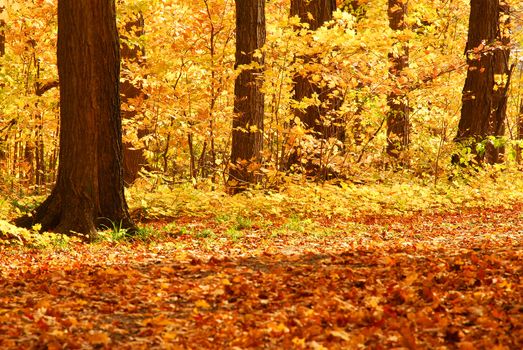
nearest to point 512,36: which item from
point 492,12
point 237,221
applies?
point 492,12

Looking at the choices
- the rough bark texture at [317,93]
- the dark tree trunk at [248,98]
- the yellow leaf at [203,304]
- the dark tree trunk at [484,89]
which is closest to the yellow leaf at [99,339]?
the yellow leaf at [203,304]

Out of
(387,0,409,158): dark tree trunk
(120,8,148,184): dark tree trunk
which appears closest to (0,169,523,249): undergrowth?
(120,8,148,184): dark tree trunk

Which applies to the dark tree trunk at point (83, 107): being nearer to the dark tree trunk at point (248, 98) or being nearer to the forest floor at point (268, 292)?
the forest floor at point (268, 292)

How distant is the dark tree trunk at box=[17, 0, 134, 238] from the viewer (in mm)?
9789

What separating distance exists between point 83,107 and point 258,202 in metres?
4.13

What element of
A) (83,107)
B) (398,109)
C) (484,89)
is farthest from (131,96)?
(484,89)

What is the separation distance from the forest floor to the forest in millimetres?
27

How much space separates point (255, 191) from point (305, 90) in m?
2.87

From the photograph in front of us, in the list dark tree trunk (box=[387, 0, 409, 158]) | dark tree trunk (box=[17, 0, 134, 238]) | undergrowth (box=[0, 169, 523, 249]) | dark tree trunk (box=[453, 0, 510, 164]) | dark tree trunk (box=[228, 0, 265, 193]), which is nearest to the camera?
dark tree trunk (box=[17, 0, 134, 238])

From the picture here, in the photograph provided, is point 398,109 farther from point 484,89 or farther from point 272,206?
point 272,206

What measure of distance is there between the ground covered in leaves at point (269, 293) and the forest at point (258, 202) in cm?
3

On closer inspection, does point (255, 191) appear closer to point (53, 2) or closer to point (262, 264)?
point (262, 264)

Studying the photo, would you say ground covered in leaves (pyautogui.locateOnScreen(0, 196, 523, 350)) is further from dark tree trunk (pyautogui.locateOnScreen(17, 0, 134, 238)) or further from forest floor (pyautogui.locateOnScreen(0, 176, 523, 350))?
dark tree trunk (pyautogui.locateOnScreen(17, 0, 134, 238))

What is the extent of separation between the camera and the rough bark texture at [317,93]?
14.6m
